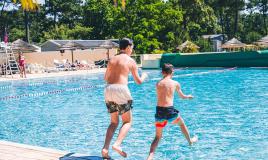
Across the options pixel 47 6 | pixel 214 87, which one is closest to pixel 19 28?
pixel 47 6

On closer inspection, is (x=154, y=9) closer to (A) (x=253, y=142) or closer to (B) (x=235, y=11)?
(B) (x=235, y=11)

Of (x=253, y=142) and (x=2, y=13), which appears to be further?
(x=2, y=13)

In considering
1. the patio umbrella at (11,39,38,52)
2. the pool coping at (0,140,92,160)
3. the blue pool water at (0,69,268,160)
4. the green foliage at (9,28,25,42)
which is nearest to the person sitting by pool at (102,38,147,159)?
the pool coping at (0,140,92,160)

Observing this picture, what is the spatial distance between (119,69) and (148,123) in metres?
5.53

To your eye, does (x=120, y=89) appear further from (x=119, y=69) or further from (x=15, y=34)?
(x=15, y=34)

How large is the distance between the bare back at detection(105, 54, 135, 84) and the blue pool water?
7.63ft

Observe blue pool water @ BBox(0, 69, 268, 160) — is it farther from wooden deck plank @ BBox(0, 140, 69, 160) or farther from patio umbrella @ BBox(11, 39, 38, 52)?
patio umbrella @ BBox(11, 39, 38, 52)

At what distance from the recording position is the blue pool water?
7.80 metres

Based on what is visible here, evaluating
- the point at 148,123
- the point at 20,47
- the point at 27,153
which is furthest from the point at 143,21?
the point at 27,153

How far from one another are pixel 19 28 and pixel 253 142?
60.5m

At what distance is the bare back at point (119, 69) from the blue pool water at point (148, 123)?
2324 mm

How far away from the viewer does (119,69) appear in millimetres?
5340

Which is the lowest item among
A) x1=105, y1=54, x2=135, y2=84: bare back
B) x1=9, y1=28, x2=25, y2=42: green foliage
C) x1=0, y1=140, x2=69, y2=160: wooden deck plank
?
x1=0, y1=140, x2=69, y2=160: wooden deck plank

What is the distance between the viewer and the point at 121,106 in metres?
5.29
